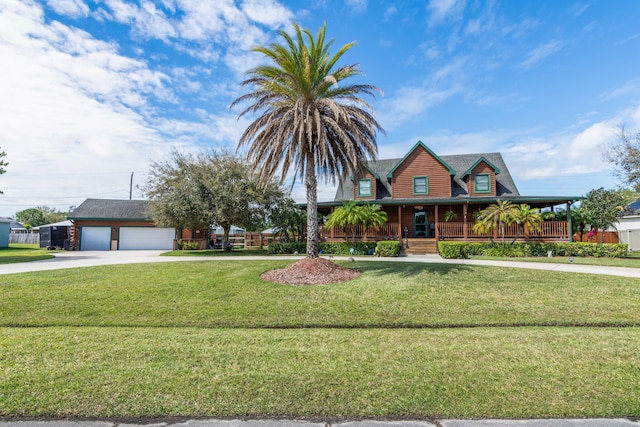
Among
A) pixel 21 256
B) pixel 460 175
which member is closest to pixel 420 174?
pixel 460 175

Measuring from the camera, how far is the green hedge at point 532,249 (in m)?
16.8

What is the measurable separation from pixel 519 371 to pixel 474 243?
53.2 ft

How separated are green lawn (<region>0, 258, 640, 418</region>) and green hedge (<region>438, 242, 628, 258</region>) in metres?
7.90

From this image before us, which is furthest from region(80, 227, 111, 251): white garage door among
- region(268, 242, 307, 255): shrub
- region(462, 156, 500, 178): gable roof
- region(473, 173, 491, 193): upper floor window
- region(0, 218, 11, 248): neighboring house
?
region(473, 173, 491, 193): upper floor window

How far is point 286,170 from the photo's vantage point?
1122 centimetres

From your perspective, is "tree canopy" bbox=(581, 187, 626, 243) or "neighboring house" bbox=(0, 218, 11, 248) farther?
"neighboring house" bbox=(0, 218, 11, 248)

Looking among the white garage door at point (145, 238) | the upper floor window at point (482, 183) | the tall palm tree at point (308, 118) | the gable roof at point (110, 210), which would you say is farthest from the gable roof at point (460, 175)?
the gable roof at point (110, 210)

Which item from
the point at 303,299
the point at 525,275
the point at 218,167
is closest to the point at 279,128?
the point at 303,299

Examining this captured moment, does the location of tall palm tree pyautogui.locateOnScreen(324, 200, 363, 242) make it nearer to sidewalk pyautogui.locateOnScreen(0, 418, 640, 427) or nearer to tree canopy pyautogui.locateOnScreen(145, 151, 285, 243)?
tree canopy pyautogui.locateOnScreen(145, 151, 285, 243)

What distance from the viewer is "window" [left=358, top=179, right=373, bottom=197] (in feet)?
77.5

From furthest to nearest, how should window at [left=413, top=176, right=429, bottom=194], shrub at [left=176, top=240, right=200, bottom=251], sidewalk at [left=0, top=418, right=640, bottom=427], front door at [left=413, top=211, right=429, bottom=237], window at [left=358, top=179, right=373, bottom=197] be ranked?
shrub at [left=176, top=240, right=200, bottom=251]
window at [left=358, top=179, right=373, bottom=197]
front door at [left=413, top=211, right=429, bottom=237]
window at [left=413, top=176, right=429, bottom=194]
sidewalk at [left=0, top=418, right=640, bottom=427]

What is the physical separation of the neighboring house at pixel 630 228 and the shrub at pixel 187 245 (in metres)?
35.4

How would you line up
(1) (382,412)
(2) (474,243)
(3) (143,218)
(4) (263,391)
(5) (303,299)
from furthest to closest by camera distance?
(3) (143,218)
(2) (474,243)
(5) (303,299)
(4) (263,391)
(1) (382,412)

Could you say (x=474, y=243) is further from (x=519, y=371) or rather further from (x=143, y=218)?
(x=143, y=218)
